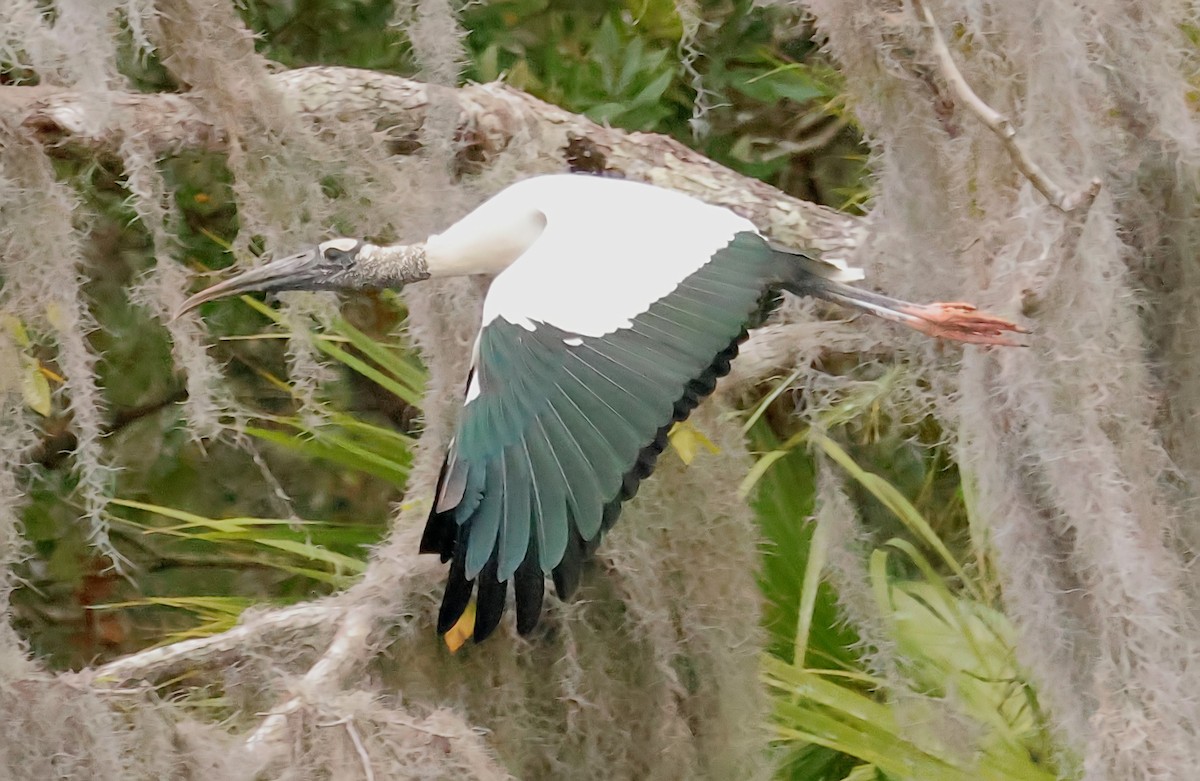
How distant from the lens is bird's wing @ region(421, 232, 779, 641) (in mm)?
1028

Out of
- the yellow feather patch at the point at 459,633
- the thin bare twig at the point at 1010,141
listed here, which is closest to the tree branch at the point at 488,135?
the thin bare twig at the point at 1010,141

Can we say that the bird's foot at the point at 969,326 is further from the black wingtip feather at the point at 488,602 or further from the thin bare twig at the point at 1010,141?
the black wingtip feather at the point at 488,602

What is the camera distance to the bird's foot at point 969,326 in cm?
120

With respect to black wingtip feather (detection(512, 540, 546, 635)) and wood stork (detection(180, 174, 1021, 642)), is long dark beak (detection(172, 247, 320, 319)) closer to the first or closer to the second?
wood stork (detection(180, 174, 1021, 642))

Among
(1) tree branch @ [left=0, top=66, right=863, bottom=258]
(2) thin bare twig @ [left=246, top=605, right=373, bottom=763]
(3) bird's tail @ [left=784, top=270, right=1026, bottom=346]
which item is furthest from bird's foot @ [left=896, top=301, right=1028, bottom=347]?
(2) thin bare twig @ [left=246, top=605, right=373, bottom=763]

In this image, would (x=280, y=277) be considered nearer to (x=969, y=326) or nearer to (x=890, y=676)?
(x=969, y=326)

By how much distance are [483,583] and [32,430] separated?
693mm

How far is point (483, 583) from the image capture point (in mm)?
1041

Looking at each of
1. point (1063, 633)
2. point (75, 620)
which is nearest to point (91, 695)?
point (1063, 633)

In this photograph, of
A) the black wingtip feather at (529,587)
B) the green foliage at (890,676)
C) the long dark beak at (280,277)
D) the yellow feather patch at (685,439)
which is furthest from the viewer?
the green foliage at (890,676)

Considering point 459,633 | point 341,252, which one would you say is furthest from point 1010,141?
point 341,252

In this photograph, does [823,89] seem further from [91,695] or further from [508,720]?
[91,695]

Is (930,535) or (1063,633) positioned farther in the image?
(930,535)

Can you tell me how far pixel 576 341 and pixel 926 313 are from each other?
371mm
